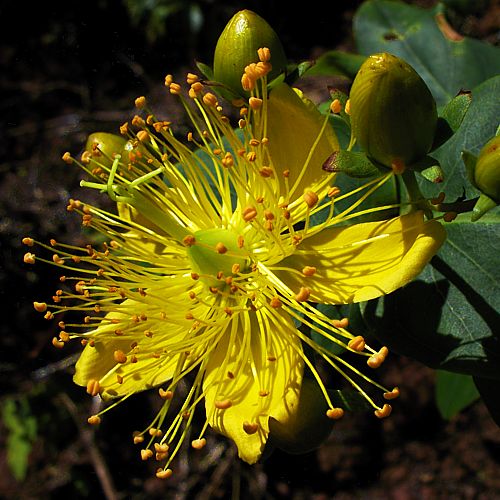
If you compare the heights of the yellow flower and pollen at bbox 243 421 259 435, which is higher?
the yellow flower

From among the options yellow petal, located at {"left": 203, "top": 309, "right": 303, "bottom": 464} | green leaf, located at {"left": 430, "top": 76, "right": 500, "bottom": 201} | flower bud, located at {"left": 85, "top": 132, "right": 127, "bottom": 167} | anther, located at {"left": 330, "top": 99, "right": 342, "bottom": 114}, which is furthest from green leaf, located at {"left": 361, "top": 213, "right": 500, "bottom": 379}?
flower bud, located at {"left": 85, "top": 132, "right": 127, "bottom": 167}

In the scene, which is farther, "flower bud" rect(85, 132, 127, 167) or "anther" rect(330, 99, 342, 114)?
"flower bud" rect(85, 132, 127, 167)

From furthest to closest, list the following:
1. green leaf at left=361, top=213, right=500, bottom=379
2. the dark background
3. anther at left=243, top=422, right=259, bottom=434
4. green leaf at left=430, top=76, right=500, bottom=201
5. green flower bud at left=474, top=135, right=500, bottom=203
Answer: the dark background → green leaf at left=430, top=76, right=500, bottom=201 → green leaf at left=361, top=213, right=500, bottom=379 → anther at left=243, top=422, right=259, bottom=434 → green flower bud at left=474, top=135, right=500, bottom=203

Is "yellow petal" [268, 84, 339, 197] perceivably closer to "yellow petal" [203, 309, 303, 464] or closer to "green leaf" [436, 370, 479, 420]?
"yellow petal" [203, 309, 303, 464]

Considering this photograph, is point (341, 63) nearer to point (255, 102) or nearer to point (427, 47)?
point (427, 47)

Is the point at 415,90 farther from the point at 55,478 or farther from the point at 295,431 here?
the point at 55,478

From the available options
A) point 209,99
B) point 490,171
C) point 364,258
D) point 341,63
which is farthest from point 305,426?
point 341,63

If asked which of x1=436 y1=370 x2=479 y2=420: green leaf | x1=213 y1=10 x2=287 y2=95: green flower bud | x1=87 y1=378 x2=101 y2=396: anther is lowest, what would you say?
x1=436 y1=370 x2=479 y2=420: green leaf
